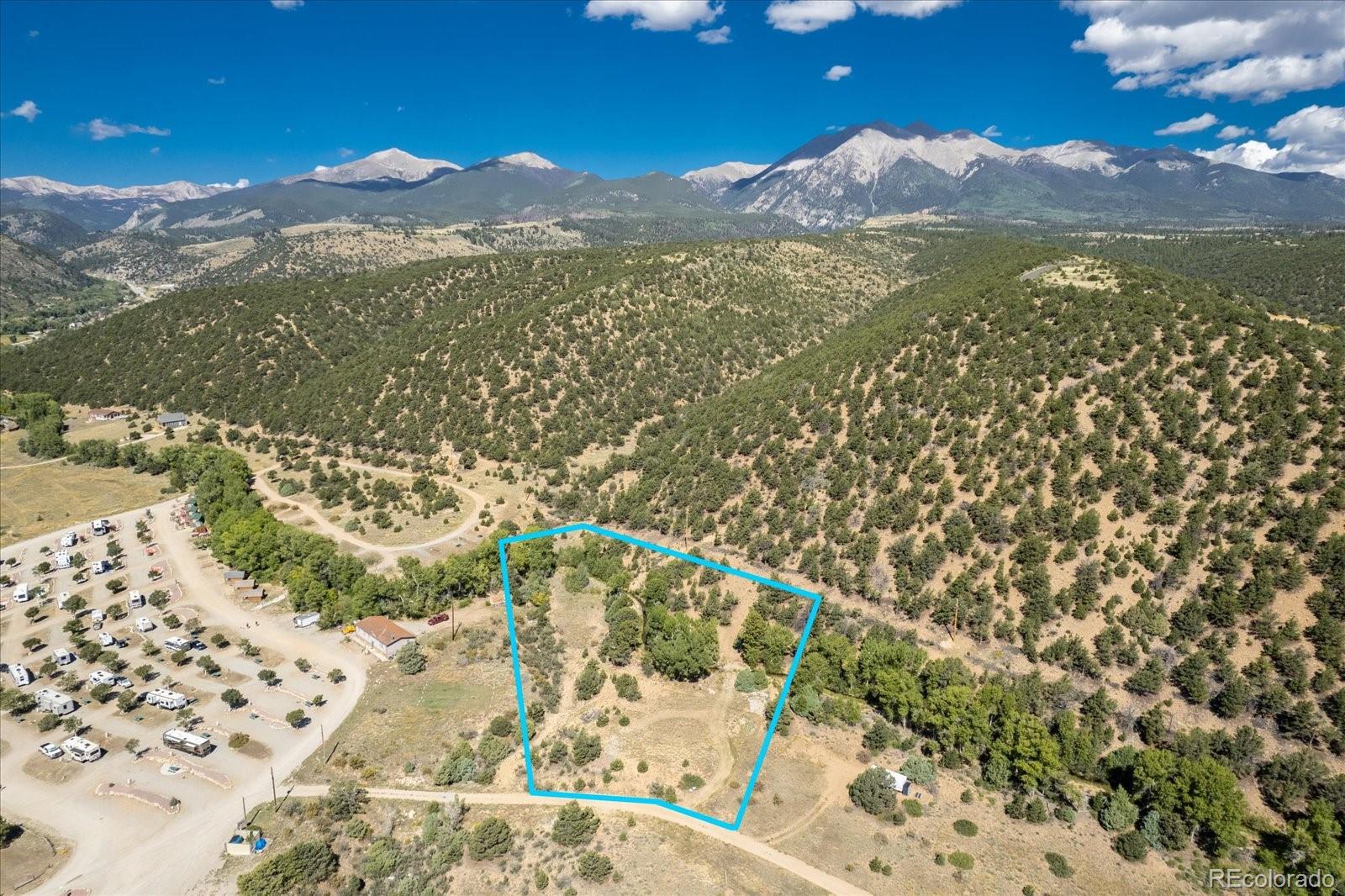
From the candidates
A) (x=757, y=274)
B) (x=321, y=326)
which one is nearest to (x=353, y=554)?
(x=321, y=326)

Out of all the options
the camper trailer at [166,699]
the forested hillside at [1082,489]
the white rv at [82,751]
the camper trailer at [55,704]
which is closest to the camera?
the white rv at [82,751]

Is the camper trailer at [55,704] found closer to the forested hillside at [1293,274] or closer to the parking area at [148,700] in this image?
the parking area at [148,700]

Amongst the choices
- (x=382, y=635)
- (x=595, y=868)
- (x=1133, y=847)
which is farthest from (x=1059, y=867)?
(x=382, y=635)

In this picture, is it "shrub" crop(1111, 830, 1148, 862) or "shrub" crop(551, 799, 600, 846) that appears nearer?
"shrub" crop(1111, 830, 1148, 862)

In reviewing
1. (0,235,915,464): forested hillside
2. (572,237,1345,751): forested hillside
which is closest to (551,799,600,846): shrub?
(572,237,1345,751): forested hillside

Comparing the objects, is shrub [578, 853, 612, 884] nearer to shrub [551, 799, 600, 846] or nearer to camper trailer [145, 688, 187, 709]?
shrub [551, 799, 600, 846]

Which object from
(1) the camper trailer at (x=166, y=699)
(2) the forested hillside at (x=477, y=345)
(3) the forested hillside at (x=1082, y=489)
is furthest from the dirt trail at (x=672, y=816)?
(2) the forested hillside at (x=477, y=345)
